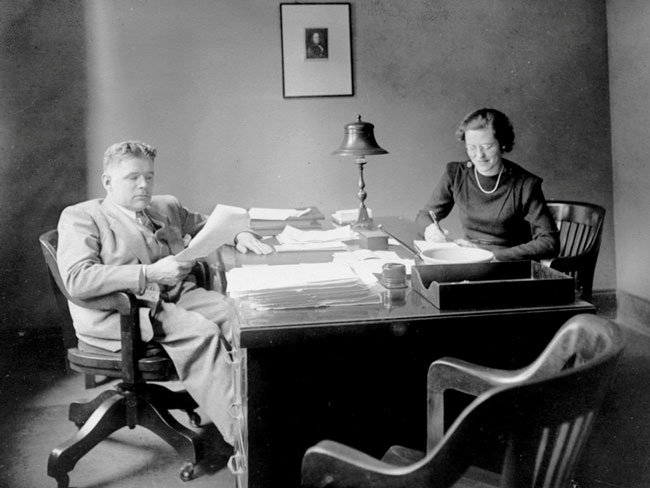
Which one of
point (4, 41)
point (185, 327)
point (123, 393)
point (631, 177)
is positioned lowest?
point (123, 393)

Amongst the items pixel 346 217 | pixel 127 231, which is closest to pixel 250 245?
pixel 127 231

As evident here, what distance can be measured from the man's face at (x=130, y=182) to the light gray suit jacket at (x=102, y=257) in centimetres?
5

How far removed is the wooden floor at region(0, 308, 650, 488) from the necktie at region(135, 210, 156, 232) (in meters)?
0.82

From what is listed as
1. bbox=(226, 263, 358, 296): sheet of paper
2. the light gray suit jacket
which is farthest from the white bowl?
the light gray suit jacket

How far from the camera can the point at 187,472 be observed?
235cm

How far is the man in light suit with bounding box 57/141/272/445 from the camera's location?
7.36 ft

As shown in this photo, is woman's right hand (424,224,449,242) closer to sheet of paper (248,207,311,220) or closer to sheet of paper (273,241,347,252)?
sheet of paper (273,241,347,252)

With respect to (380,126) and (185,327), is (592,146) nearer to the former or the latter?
(380,126)

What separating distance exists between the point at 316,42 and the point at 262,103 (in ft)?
1.48

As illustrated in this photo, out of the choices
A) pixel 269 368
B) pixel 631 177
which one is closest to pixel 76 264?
pixel 269 368

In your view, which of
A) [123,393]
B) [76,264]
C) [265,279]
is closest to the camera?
[265,279]

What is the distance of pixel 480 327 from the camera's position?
1.62 metres

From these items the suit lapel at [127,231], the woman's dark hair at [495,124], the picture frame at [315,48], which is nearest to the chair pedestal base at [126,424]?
the suit lapel at [127,231]

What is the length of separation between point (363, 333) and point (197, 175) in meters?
2.49
